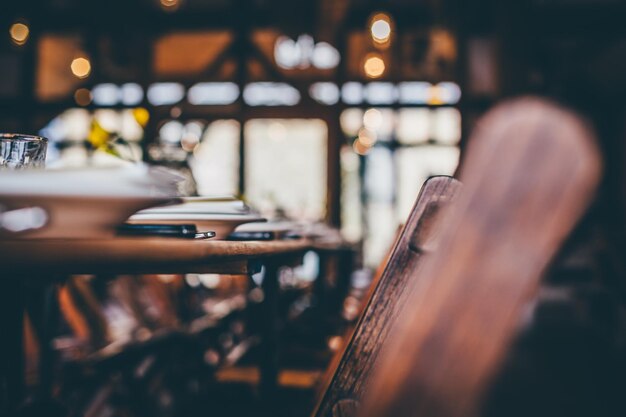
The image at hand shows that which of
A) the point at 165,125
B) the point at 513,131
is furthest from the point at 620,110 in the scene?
the point at 513,131

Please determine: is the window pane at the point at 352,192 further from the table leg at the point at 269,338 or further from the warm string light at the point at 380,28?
the table leg at the point at 269,338

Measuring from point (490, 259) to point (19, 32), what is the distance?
696 cm

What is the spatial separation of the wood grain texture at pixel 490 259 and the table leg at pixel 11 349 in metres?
1.03

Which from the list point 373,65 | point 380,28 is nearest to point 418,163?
point 373,65

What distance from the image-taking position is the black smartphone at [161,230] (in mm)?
680

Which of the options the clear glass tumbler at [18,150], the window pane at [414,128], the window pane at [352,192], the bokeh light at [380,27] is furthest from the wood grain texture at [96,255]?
the window pane at [414,128]

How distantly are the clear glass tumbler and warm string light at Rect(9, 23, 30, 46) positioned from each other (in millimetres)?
6085

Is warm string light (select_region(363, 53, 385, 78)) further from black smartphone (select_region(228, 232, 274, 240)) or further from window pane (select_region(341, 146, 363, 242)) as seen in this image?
black smartphone (select_region(228, 232, 274, 240))

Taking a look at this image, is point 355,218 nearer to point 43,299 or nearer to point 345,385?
point 43,299

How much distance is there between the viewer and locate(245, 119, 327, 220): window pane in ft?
30.7

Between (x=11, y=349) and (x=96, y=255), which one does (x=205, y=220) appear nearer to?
(x=96, y=255)

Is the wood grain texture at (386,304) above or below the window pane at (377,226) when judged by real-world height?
above

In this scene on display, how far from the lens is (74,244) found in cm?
49

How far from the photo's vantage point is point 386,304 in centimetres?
68
